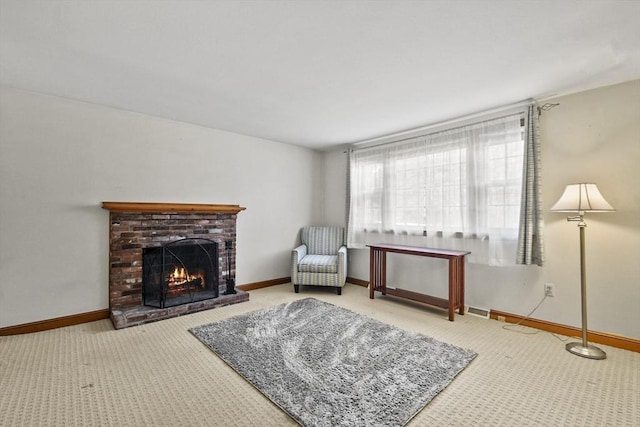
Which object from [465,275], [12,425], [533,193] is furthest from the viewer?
[465,275]

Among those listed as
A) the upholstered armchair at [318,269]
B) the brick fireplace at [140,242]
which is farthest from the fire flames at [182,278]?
the upholstered armchair at [318,269]

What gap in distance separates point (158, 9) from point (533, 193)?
3.42 metres

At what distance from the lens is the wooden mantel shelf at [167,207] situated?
10.4ft

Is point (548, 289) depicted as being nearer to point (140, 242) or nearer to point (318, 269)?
point (318, 269)

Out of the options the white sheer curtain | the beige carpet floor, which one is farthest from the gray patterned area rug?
the white sheer curtain

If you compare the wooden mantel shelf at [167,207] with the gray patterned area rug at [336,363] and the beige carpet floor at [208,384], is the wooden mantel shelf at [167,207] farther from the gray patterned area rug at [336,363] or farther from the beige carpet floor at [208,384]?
the gray patterned area rug at [336,363]

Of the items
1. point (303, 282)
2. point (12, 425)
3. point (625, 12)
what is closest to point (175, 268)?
point (303, 282)

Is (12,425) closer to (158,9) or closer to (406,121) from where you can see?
(158,9)

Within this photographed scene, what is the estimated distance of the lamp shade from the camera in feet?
7.81

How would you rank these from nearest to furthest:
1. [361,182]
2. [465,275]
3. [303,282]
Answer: [465,275], [303,282], [361,182]

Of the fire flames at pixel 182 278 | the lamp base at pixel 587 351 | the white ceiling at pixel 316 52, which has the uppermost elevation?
the white ceiling at pixel 316 52

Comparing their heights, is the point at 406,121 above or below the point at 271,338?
above

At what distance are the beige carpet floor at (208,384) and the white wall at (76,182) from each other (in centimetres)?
49

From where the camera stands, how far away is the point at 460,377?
6.84 ft
